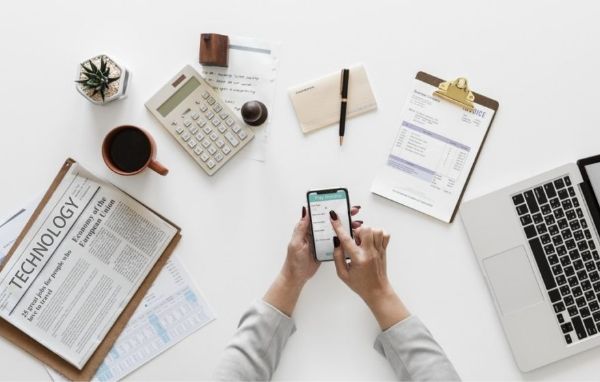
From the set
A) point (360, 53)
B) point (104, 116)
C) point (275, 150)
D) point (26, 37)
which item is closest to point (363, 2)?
point (360, 53)

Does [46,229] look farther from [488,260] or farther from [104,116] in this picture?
[488,260]

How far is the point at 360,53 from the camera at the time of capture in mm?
1008

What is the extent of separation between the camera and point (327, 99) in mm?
1003

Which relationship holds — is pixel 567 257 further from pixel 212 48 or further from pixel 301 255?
pixel 212 48

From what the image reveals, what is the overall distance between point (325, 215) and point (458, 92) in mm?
359

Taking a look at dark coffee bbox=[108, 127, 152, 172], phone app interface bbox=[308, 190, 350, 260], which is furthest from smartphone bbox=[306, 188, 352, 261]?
dark coffee bbox=[108, 127, 152, 172]

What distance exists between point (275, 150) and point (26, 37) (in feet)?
1.76

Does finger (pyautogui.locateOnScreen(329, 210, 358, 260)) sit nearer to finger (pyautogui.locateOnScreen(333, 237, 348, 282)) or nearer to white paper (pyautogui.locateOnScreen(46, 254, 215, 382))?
finger (pyautogui.locateOnScreen(333, 237, 348, 282))

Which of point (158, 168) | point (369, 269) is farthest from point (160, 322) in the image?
point (369, 269)

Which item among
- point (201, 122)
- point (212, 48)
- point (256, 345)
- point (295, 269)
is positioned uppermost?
point (212, 48)

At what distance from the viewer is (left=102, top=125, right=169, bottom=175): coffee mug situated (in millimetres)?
960

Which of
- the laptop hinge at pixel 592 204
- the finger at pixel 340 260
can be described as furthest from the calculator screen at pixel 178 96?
the laptop hinge at pixel 592 204

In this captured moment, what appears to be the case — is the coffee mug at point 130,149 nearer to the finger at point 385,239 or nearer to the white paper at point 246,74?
the white paper at point 246,74

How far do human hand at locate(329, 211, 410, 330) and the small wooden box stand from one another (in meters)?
0.37
